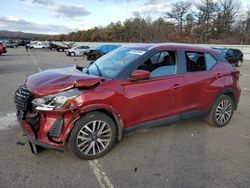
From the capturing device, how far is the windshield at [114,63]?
4.16 m

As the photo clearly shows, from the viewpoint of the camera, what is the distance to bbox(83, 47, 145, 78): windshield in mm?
4160

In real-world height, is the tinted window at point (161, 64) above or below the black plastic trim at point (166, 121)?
above

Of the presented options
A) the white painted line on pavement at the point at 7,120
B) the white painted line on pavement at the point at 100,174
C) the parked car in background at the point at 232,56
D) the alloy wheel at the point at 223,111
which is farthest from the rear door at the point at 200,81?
the parked car in background at the point at 232,56

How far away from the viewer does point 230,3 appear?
57000mm

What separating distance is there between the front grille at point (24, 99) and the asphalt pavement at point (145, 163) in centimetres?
75

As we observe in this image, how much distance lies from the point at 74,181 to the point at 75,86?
4.07ft

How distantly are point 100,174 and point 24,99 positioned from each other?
1512mm

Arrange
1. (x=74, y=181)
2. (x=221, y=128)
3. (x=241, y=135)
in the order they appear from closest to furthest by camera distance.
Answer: (x=74, y=181)
(x=241, y=135)
(x=221, y=128)

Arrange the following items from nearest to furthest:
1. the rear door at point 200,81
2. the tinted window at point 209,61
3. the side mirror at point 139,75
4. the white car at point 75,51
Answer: the side mirror at point 139,75, the rear door at point 200,81, the tinted window at point 209,61, the white car at point 75,51

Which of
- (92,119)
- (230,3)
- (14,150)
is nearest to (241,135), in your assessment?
(92,119)

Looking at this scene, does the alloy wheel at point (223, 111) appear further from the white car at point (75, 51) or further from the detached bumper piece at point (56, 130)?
the white car at point (75, 51)

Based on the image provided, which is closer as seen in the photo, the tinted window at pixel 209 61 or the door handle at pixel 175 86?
the door handle at pixel 175 86

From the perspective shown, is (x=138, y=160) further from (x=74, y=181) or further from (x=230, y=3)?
(x=230, y=3)

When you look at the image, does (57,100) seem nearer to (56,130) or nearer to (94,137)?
(56,130)
